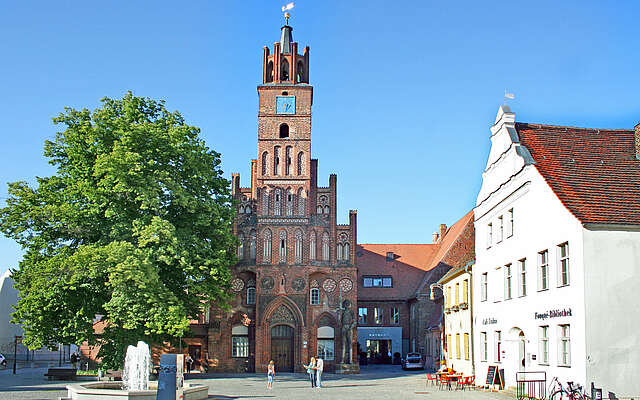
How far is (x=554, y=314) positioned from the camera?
952 inches

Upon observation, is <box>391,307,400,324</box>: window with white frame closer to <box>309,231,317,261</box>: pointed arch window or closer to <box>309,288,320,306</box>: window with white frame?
<box>309,288,320,306</box>: window with white frame

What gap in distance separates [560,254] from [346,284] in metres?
28.8

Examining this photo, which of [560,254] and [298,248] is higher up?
[298,248]

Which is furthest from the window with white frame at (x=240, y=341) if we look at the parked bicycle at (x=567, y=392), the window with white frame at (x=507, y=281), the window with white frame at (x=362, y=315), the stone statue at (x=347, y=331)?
the parked bicycle at (x=567, y=392)

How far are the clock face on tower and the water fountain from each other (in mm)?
28482

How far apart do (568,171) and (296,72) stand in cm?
3312

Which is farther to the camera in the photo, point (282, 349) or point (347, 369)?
point (282, 349)

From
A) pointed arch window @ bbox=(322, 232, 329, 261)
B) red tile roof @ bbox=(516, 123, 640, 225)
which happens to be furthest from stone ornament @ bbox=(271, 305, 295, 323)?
red tile roof @ bbox=(516, 123, 640, 225)

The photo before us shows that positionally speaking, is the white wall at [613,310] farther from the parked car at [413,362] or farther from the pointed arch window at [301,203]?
the parked car at [413,362]

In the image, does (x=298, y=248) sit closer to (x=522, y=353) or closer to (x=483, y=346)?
(x=483, y=346)

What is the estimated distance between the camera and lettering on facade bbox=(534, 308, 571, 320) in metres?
23.1

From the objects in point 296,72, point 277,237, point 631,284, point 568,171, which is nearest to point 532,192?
point 568,171

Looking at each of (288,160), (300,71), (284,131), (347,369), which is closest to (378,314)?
(347,369)

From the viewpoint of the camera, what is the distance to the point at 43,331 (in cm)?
3450
